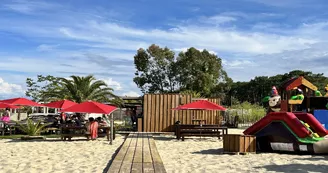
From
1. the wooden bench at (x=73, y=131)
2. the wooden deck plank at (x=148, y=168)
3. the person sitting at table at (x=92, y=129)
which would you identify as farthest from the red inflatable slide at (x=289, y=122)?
the person sitting at table at (x=92, y=129)

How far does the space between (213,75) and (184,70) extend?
11.1 ft

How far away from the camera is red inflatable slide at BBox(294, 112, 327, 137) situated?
1100 centimetres

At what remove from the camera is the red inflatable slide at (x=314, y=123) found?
36.1 ft

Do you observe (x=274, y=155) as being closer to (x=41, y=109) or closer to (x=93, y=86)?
(x=93, y=86)

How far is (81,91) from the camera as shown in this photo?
2553 cm

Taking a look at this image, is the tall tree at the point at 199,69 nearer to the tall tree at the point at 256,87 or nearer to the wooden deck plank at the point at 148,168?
the tall tree at the point at 256,87

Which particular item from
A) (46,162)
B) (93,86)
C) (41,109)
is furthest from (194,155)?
(41,109)

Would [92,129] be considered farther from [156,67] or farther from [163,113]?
[156,67]

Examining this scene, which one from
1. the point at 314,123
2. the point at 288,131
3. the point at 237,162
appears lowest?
the point at 237,162

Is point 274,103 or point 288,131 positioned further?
point 274,103

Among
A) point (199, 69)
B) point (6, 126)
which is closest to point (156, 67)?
point (199, 69)

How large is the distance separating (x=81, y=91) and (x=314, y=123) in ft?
56.9

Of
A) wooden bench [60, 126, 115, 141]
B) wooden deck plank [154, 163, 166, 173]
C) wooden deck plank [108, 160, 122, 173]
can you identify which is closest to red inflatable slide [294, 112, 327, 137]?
wooden deck plank [154, 163, 166, 173]

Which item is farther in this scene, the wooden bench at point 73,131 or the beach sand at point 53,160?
the wooden bench at point 73,131
